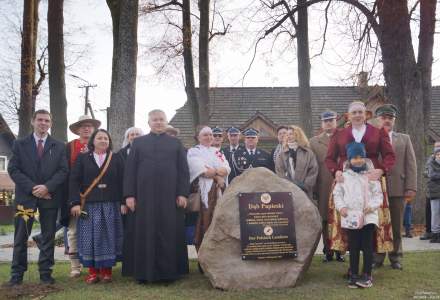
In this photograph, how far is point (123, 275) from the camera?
6.14m

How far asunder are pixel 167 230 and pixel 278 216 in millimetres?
1379

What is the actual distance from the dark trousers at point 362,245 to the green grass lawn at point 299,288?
0.25 metres

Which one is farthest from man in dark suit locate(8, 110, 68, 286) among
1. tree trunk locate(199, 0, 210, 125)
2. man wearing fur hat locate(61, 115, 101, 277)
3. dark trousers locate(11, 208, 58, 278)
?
tree trunk locate(199, 0, 210, 125)

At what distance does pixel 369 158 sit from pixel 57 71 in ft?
36.0

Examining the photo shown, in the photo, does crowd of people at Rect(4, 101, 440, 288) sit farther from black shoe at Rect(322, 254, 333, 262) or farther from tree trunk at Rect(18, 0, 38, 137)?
tree trunk at Rect(18, 0, 38, 137)

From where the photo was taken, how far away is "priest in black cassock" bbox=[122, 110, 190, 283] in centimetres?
582

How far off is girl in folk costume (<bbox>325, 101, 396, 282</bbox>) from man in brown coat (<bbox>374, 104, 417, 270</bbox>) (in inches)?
28.5

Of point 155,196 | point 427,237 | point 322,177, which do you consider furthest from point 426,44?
point 155,196

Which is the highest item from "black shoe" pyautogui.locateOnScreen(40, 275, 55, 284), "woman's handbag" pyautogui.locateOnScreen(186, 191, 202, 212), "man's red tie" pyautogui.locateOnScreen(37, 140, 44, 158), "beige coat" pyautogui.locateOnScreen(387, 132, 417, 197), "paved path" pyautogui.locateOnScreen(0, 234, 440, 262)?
"man's red tie" pyautogui.locateOnScreen(37, 140, 44, 158)

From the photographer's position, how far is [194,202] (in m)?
6.45

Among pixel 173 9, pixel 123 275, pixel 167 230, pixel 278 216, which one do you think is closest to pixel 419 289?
pixel 278 216

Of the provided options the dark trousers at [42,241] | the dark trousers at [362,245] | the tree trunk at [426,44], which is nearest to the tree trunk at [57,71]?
the dark trousers at [42,241]

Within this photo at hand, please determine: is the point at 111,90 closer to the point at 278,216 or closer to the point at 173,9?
the point at 278,216

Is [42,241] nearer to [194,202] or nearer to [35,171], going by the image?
[35,171]
